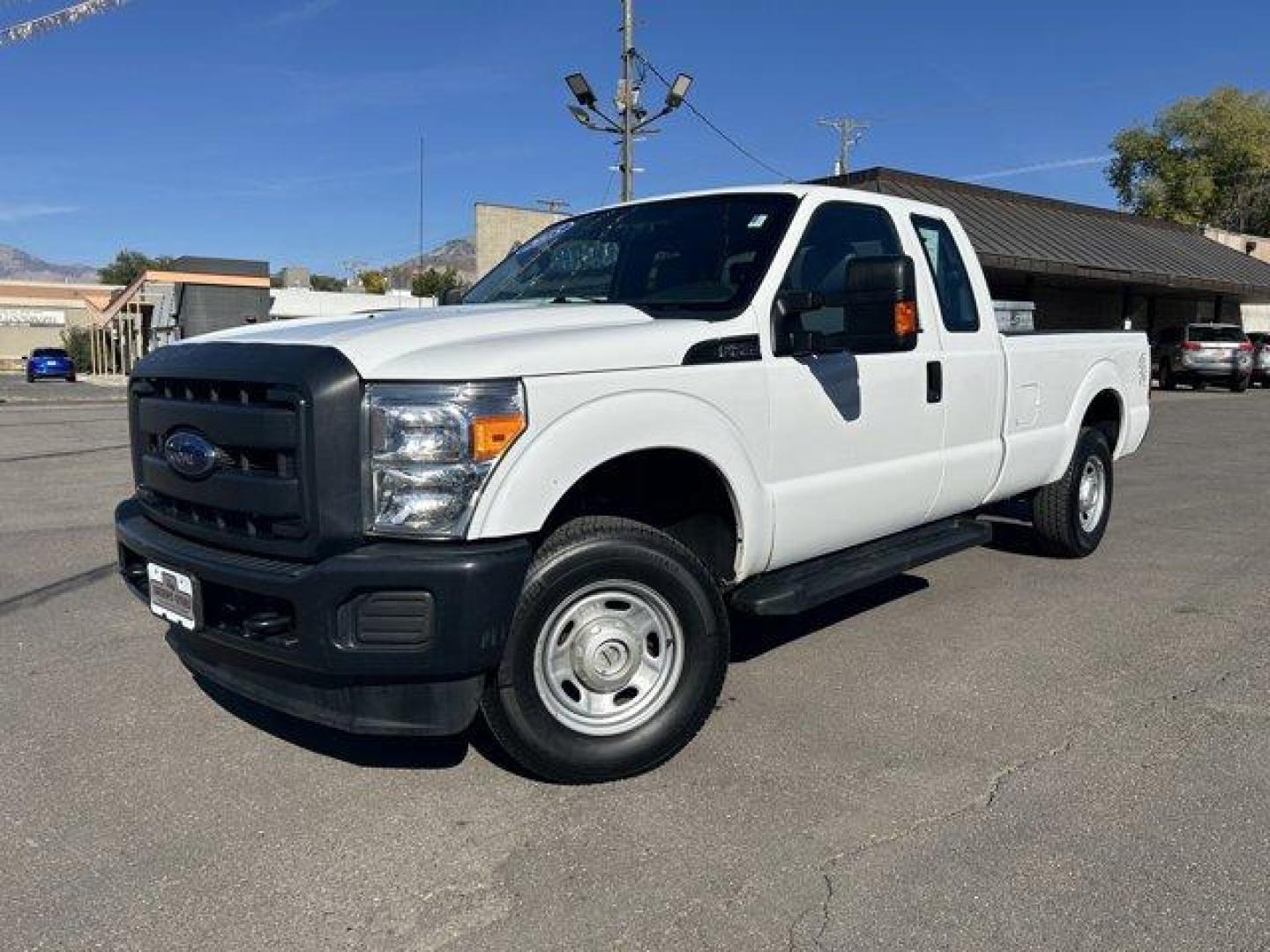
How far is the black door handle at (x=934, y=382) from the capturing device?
4.68 metres

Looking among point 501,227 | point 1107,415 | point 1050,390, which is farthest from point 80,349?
point 1050,390

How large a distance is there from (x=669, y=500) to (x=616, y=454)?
0.60m

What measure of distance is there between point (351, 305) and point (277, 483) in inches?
2093

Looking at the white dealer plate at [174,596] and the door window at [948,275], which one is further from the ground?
the door window at [948,275]

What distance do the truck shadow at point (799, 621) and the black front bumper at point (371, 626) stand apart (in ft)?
6.27

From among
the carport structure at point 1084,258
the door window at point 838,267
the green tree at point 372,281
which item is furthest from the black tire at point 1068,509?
the green tree at point 372,281

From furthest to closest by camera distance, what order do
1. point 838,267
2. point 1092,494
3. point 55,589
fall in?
1. point 1092,494
2. point 55,589
3. point 838,267

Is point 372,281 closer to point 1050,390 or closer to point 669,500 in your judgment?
point 1050,390

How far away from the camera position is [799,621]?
5.31 m

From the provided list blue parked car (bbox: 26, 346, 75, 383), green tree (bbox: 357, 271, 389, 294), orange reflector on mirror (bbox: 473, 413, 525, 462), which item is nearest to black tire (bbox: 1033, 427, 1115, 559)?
orange reflector on mirror (bbox: 473, 413, 525, 462)

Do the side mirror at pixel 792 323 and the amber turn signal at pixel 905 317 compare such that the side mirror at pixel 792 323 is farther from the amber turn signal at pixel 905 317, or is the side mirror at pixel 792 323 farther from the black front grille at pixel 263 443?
the black front grille at pixel 263 443

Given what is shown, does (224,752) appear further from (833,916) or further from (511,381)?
(833,916)

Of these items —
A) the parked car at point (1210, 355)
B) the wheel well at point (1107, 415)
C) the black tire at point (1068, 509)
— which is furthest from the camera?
the parked car at point (1210, 355)

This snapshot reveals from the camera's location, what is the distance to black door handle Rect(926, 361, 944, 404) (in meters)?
4.68
